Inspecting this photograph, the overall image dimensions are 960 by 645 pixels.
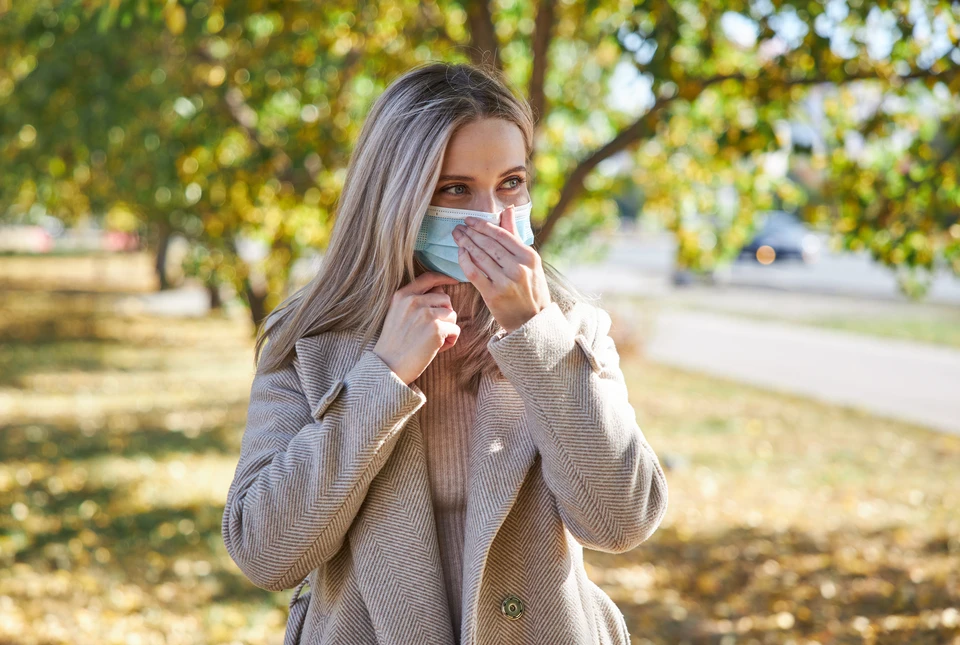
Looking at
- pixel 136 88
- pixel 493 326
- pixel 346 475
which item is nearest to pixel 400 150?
pixel 493 326

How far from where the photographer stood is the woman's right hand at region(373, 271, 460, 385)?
5.59 ft

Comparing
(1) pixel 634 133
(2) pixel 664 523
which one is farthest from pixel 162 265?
(1) pixel 634 133

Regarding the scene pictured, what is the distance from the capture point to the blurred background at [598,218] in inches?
195

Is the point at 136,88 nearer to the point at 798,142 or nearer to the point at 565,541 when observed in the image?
the point at 798,142

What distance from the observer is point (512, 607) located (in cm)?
174

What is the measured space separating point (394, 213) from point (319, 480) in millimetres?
517

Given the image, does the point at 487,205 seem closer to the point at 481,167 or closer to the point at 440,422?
the point at 481,167

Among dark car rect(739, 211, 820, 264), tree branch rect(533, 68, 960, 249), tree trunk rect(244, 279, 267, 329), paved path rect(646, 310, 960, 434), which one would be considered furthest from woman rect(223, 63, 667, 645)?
dark car rect(739, 211, 820, 264)

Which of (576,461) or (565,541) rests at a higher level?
(576,461)

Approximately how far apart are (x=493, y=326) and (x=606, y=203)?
655cm

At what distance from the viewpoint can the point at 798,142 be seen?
17.1 ft

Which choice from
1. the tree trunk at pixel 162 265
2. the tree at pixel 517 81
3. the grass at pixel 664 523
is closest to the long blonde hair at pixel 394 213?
the tree at pixel 517 81

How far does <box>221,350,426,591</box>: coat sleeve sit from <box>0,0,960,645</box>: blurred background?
260 cm

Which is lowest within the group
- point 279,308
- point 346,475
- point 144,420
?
point 144,420
